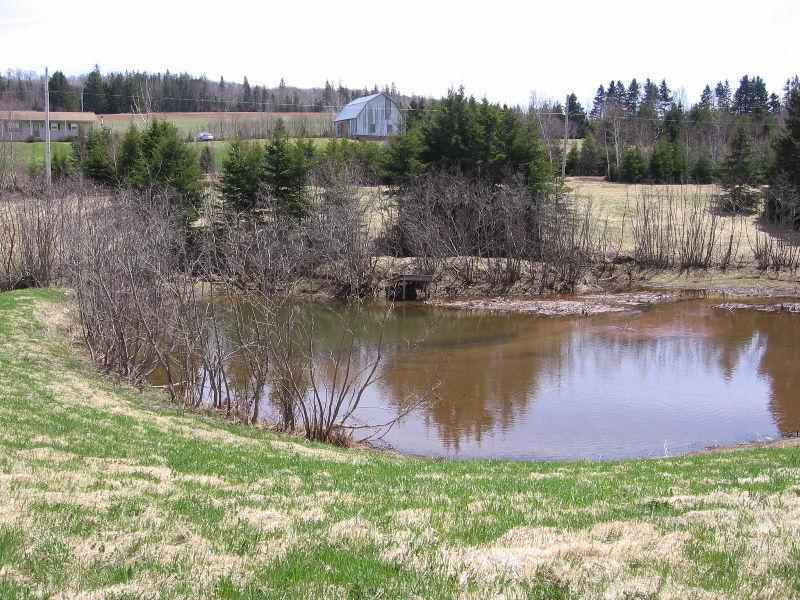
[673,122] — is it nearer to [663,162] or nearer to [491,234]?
[663,162]

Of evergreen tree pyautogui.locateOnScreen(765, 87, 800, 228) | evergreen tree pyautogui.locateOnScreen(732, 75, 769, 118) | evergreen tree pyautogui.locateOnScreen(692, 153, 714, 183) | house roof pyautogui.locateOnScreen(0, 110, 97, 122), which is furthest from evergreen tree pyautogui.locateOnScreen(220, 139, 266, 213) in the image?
evergreen tree pyautogui.locateOnScreen(732, 75, 769, 118)

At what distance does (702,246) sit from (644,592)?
50865 mm

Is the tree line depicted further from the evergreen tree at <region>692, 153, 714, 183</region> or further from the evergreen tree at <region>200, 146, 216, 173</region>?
the evergreen tree at <region>692, 153, 714, 183</region>

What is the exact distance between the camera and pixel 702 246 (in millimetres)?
53719

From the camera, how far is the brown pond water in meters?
22.0

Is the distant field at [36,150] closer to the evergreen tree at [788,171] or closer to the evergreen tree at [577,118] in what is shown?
the evergreen tree at [577,118]

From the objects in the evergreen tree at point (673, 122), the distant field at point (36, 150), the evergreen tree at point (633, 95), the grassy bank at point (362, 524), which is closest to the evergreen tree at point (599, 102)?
the evergreen tree at point (633, 95)

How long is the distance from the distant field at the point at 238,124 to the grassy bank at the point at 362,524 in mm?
81314

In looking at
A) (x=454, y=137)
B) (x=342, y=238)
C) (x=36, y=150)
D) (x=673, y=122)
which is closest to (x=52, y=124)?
(x=36, y=150)

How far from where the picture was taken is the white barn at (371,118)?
309ft


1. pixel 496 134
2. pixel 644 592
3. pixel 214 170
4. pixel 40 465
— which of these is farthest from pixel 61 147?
pixel 644 592

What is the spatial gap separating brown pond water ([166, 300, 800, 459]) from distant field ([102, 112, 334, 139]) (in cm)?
5912

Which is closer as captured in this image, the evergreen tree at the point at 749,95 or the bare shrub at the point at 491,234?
the bare shrub at the point at 491,234

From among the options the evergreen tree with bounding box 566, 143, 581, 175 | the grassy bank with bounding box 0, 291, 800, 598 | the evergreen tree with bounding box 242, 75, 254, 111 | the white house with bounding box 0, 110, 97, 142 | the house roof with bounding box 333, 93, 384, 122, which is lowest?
the grassy bank with bounding box 0, 291, 800, 598
